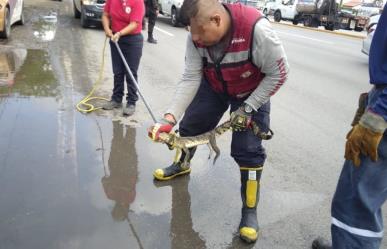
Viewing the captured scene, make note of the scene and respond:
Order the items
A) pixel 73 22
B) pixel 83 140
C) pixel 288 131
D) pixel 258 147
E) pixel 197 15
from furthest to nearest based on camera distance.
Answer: pixel 73 22
pixel 288 131
pixel 83 140
pixel 258 147
pixel 197 15

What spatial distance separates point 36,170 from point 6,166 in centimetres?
26

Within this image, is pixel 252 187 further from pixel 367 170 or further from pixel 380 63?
pixel 380 63

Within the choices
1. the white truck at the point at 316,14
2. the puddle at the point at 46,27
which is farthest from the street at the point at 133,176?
the white truck at the point at 316,14

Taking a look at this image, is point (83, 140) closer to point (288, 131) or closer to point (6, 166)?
point (6, 166)

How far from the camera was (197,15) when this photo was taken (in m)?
2.38

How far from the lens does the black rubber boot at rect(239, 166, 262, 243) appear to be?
9.93 ft

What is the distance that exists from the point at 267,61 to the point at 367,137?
0.83 metres

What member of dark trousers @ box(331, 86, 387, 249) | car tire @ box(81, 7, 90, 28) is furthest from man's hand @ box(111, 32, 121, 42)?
car tire @ box(81, 7, 90, 28)

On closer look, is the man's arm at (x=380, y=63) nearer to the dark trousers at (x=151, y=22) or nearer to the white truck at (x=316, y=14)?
the dark trousers at (x=151, y=22)

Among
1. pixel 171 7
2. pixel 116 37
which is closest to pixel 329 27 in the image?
pixel 171 7

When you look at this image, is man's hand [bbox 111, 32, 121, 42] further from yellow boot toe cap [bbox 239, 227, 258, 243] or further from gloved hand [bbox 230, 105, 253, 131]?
yellow boot toe cap [bbox 239, 227, 258, 243]

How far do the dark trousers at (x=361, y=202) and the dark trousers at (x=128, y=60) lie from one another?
133 inches

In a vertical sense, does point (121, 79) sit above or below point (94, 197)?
above

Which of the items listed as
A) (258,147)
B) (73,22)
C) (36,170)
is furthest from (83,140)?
(73,22)
